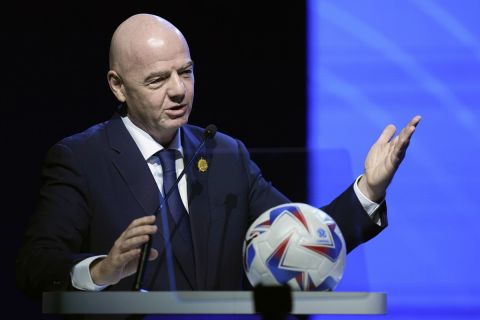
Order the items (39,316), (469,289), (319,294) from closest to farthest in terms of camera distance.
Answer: (319,294) → (469,289) → (39,316)

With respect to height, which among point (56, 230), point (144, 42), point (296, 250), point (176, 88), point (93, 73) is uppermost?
point (93, 73)

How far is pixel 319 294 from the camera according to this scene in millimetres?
2109

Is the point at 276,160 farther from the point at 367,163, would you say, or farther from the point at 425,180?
the point at 425,180

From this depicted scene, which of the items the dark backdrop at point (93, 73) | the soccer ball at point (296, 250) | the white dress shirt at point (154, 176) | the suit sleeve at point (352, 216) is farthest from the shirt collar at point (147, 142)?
→ the dark backdrop at point (93, 73)

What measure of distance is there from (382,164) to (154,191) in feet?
2.05

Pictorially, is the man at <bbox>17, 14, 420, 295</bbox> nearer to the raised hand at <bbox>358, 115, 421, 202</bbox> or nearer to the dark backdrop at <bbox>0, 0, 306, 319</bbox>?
the raised hand at <bbox>358, 115, 421, 202</bbox>

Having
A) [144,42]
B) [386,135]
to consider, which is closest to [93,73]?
[144,42]

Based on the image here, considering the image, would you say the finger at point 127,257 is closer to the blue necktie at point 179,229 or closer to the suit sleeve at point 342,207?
the blue necktie at point 179,229

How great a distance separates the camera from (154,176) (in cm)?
291

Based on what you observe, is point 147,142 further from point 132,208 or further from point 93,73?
point 93,73

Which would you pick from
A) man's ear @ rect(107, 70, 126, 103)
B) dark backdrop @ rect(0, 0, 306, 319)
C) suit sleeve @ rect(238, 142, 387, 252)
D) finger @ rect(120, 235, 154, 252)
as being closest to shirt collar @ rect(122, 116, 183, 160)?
man's ear @ rect(107, 70, 126, 103)

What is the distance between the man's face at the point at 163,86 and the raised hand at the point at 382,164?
1.79 feet

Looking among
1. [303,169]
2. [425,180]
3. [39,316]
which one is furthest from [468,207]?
[39,316]

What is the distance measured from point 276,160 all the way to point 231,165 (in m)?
0.17
